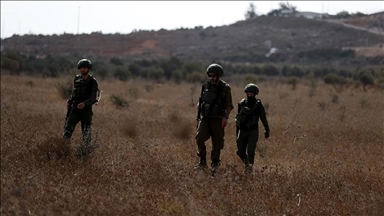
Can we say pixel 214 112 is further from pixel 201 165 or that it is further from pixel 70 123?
pixel 70 123

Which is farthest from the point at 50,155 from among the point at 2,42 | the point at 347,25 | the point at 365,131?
the point at 347,25

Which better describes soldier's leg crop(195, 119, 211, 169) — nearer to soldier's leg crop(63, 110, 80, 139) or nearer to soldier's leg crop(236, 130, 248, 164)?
soldier's leg crop(236, 130, 248, 164)

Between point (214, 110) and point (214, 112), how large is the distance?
3 centimetres

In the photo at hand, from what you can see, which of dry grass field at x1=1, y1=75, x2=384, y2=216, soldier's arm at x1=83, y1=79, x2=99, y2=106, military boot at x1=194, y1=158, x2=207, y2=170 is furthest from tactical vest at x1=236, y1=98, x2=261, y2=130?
soldier's arm at x1=83, y1=79, x2=99, y2=106

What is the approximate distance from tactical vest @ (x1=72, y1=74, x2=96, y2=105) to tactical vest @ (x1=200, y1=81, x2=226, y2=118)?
2002 mm

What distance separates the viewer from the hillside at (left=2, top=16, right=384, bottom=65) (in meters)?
67.1

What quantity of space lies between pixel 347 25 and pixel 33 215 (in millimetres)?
82575

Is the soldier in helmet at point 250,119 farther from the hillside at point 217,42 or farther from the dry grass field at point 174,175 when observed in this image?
the hillside at point 217,42

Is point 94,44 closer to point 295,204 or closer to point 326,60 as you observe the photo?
point 326,60

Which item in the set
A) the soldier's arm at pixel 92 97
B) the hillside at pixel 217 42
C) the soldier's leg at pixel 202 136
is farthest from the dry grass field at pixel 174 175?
the hillside at pixel 217 42

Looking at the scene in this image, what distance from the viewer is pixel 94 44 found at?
7356 centimetres

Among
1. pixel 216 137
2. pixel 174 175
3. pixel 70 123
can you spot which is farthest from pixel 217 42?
pixel 174 175

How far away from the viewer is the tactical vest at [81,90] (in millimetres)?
8219

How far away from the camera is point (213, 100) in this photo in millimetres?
7730
